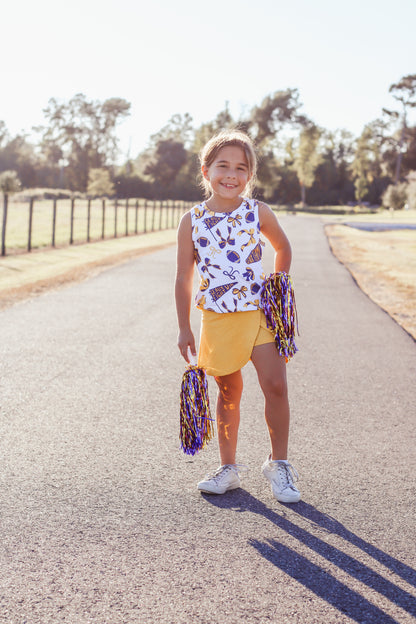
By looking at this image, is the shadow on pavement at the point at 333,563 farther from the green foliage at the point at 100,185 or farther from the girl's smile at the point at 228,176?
the green foliage at the point at 100,185

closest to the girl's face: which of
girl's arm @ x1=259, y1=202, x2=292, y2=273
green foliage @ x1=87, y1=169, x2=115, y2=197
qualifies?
girl's arm @ x1=259, y1=202, x2=292, y2=273

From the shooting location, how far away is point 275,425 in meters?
3.41

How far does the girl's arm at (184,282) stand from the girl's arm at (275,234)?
0.34 m

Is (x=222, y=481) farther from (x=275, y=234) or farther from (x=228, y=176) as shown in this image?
(x=228, y=176)

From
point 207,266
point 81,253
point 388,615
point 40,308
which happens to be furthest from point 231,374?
point 81,253

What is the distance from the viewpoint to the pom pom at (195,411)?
3381 mm

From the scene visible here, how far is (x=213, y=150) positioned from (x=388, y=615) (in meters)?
2.10

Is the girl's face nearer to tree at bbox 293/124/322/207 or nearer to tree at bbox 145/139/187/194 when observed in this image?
tree at bbox 293/124/322/207

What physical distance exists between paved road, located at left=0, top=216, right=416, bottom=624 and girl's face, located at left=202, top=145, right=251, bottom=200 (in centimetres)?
141

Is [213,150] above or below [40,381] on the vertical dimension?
above

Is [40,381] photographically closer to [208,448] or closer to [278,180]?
[208,448]

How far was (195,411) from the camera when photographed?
3393mm

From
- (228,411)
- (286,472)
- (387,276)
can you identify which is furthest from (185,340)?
(387,276)

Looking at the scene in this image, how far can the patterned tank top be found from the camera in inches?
131
